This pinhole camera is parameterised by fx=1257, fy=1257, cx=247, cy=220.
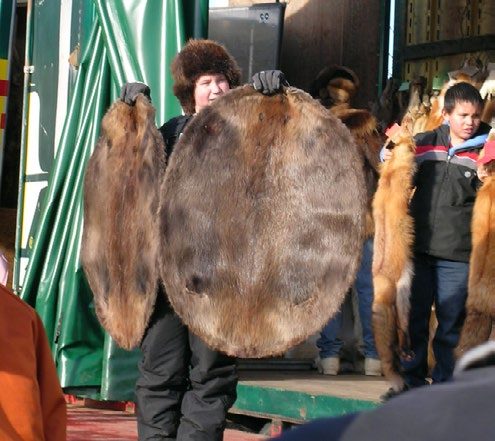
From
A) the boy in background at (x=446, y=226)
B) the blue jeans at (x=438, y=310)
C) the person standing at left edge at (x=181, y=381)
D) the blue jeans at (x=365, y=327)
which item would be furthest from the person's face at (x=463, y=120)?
the blue jeans at (x=365, y=327)

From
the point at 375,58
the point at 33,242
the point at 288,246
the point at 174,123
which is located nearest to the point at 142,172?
the point at 174,123

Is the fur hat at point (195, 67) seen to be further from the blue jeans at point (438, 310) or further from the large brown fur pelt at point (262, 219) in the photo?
the blue jeans at point (438, 310)

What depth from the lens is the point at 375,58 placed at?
930 cm

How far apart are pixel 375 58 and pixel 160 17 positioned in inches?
101

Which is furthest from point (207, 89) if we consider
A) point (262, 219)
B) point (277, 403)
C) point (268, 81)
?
point (277, 403)

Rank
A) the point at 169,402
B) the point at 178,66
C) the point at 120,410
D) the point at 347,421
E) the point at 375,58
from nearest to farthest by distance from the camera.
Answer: the point at 347,421, the point at 169,402, the point at 178,66, the point at 120,410, the point at 375,58

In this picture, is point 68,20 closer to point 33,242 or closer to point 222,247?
point 33,242

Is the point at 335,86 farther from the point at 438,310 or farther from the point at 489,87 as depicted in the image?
the point at 438,310

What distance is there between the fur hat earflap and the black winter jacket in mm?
2009

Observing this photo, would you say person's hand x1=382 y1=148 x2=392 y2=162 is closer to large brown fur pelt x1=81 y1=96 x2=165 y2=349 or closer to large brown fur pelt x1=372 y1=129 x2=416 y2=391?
large brown fur pelt x1=372 y1=129 x2=416 y2=391

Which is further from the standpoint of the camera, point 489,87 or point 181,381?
point 489,87

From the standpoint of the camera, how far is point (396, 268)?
6.34m

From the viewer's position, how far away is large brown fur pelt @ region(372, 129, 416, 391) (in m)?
6.32

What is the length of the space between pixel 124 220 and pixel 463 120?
1.80m
